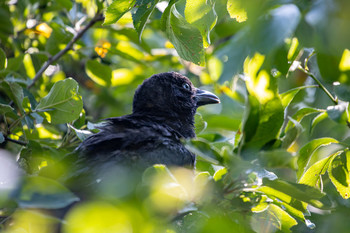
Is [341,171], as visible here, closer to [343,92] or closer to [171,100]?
[343,92]

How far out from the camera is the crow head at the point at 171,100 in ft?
12.4

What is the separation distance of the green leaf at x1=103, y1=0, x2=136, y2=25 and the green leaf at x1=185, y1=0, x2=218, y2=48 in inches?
12.1

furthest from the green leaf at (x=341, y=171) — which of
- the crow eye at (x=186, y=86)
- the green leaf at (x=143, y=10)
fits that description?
the crow eye at (x=186, y=86)

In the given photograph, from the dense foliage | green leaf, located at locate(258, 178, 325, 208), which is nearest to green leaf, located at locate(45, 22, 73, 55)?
the dense foliage

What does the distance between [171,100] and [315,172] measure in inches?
78.2

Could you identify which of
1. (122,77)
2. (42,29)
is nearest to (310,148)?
(42,29)

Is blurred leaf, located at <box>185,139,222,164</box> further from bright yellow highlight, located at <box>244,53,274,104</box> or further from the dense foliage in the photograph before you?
bright yellow highlight, located at <box>244,53,274,104</box>

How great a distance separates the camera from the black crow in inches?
110

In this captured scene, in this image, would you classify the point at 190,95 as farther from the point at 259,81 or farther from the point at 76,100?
the point at 259,81

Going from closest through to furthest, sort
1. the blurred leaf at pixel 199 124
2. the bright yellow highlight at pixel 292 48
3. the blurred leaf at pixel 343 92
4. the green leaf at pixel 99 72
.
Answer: the blurred leaf at pixel 343 92 < the bright yellow highlight at pixel 292 48 < the blurred leaf at pixel 199 124 < the green leaf at pixel 99 72

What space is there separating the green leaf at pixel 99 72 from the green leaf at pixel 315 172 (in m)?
2.37

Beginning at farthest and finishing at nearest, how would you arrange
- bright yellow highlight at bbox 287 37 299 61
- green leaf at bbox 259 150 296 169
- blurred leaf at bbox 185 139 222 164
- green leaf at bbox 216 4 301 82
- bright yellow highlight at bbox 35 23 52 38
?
1. bright yellow highlight at bbox 35 23 52 38
2. bright yellow highlight at bbox 287 37 299 61
3. blurred leaf at bbox 185 139 222 164
4. green leaf at bbox 259 150 296 169
5. green leaf at bbox 216 4 301 82

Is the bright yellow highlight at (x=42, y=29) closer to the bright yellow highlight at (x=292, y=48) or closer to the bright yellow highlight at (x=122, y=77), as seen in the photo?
the bright yellow highlight at (x=122, y=77)

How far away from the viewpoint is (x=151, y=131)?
308 cm
